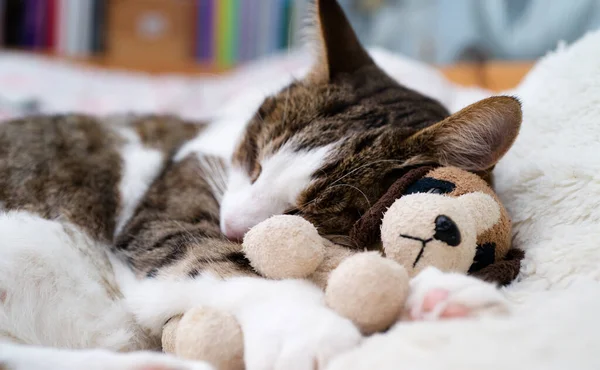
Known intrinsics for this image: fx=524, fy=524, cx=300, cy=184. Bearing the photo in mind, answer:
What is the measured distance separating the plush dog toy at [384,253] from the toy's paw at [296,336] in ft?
0.08

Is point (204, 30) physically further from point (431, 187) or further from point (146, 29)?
point (431, 187)

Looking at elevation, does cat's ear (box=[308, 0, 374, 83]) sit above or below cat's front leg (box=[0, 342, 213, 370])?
above

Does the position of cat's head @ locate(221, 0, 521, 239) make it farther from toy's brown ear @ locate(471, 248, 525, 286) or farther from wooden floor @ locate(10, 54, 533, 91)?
wooden floor @ locate(10, 54, 533, 91)

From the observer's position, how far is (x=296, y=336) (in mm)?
587

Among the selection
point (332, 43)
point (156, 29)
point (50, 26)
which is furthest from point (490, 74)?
point (50, 26)

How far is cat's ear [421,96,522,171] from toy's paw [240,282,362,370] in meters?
0.36

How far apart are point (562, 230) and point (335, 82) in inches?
19.9

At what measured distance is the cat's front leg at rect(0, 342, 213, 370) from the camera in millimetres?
573

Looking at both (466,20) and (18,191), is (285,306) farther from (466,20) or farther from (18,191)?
(466,20)

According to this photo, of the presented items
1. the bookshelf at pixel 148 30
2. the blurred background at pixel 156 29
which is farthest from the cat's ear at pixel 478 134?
the bookshelf at pixel 148 30

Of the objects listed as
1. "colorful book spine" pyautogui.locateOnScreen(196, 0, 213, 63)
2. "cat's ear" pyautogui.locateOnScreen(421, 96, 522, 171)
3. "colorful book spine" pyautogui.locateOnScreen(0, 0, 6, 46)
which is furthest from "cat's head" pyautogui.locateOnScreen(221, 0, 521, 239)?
"colorful book spine" pyautogui.locateOnScreen(0, 0, 6, 46)

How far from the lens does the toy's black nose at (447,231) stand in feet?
2.15

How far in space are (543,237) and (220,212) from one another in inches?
21.6

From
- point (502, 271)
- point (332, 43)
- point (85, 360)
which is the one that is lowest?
point (85, 360)
